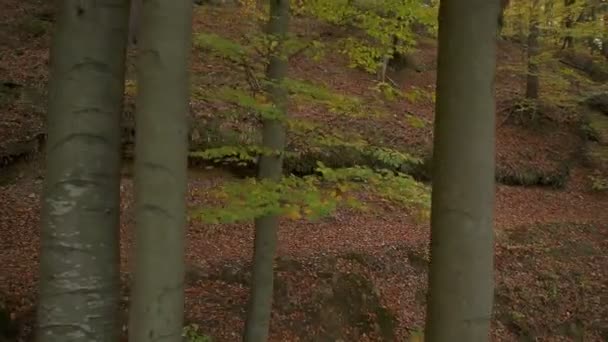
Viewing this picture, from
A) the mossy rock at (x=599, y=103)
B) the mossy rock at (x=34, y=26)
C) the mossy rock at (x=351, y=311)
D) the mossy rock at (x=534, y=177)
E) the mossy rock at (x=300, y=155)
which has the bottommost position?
the mossy rock at (x=351, y=311)

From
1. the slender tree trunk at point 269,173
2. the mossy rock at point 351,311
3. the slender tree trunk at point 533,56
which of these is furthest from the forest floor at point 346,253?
the slender tree trunk at point 533,56

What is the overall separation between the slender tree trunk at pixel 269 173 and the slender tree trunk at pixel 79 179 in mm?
2851

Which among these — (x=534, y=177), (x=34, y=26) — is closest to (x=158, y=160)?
(x=34, y=26)

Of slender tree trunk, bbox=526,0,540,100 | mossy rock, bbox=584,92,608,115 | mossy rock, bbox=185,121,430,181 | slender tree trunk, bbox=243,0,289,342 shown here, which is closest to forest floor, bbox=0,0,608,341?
mossy rock, bbox=185,121,430,181

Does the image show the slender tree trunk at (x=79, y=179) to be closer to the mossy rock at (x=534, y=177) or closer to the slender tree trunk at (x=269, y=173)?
the slender tree trunk at (x=269, y=173)

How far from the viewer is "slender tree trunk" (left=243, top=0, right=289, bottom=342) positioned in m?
5.65

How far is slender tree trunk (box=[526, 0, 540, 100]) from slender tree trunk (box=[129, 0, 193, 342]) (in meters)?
15.1

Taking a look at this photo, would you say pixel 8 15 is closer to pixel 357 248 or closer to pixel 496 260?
pixel 357 248

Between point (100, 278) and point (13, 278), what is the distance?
211 inches

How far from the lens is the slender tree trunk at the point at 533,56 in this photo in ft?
50.8

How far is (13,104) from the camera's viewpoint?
1144 cm

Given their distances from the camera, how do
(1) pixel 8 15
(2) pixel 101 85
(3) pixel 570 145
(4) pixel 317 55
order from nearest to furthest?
(2) pixel 101 85
(4) pixel 317 55
(1) pixel 8 15
(3) pixel 570 145

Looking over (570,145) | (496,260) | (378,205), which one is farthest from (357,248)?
(570,145)

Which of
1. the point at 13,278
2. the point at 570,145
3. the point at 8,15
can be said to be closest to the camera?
the point at 13,278
